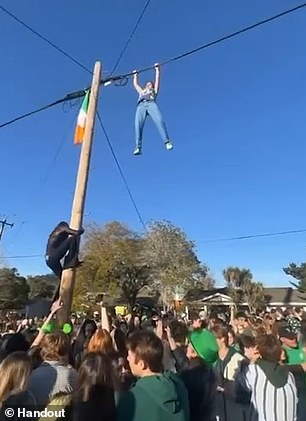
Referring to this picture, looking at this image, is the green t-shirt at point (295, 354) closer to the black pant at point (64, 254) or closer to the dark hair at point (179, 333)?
the dark hair at point (179, 333)

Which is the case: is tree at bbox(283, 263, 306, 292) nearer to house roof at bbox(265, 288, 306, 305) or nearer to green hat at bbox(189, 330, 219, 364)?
house roof at bbox(265, 288, 306, 305)

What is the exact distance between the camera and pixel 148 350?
3.09 m

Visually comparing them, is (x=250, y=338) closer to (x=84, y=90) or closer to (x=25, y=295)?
(x=84, y=90)

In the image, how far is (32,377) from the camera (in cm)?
333

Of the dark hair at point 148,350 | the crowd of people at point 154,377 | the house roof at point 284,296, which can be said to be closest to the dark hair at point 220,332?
the crowd of people at point 154,377

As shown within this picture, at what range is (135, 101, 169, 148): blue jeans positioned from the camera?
7.56m

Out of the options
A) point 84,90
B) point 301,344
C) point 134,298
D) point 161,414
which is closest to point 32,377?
point 161,414

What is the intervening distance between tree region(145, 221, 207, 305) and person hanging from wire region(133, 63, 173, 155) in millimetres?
40279

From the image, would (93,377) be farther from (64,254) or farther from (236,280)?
(236,280)

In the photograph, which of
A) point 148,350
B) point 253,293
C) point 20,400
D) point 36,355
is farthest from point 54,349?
point 253,293

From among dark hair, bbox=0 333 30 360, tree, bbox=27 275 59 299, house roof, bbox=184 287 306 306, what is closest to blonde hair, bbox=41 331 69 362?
dark hair, bbox=0 333 30 360

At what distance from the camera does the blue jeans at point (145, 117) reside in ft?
24.8

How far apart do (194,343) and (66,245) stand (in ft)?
7.89

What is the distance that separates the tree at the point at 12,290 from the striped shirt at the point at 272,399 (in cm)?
5485
